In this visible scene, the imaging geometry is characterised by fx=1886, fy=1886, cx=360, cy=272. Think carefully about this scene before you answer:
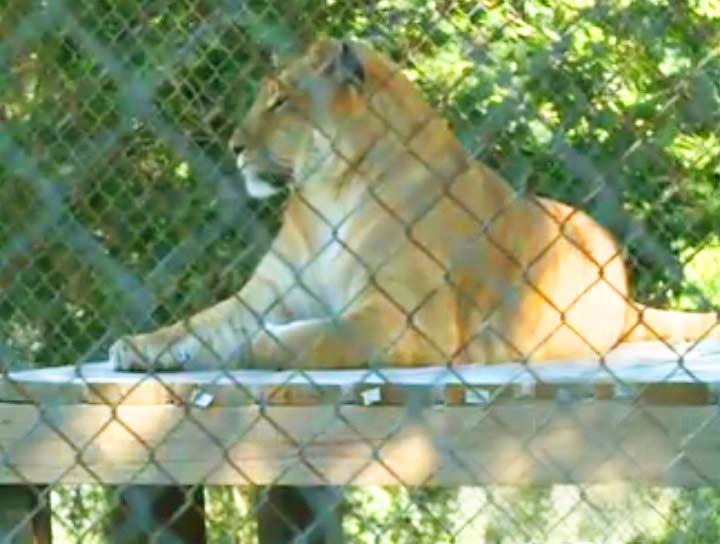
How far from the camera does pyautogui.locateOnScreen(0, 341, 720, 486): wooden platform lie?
2576 mm

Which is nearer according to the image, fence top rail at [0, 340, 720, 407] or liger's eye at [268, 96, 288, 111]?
A: fence top rail at [0, 340, 720, 407]

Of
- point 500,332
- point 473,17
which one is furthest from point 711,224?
point 473,17

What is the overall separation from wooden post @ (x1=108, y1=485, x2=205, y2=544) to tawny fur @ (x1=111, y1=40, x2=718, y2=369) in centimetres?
32

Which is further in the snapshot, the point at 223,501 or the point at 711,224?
the point at 223,501

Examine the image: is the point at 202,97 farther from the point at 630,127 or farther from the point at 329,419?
the point at 329,419

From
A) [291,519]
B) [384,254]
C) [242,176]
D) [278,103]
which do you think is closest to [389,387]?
[384,254]

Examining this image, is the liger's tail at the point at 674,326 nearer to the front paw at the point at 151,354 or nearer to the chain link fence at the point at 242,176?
the chain link fence at the point at 242,176

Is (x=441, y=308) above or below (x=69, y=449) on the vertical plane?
below

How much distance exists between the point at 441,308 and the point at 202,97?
4.53 feet

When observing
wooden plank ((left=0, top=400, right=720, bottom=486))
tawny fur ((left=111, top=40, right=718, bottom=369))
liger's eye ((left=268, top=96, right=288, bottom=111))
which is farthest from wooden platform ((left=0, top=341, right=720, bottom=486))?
liger's eye ((left=268, top=96, right=288, bottom=111))

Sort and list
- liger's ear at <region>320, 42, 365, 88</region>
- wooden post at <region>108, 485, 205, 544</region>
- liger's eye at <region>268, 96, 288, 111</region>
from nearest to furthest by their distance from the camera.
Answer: liger's ear at <region>320, 42, 365, 88</region> → liger's eye at <region>268, 96, 288, 111</region> → wooden post at <region>108, 485, 205, 544</region>

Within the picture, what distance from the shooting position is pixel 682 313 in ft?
12.0

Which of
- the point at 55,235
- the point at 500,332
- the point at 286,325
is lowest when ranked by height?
the point at 500,332

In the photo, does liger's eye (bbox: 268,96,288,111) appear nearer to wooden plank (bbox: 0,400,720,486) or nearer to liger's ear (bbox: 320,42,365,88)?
liger's ear (bbox: 320,42,365,88)
